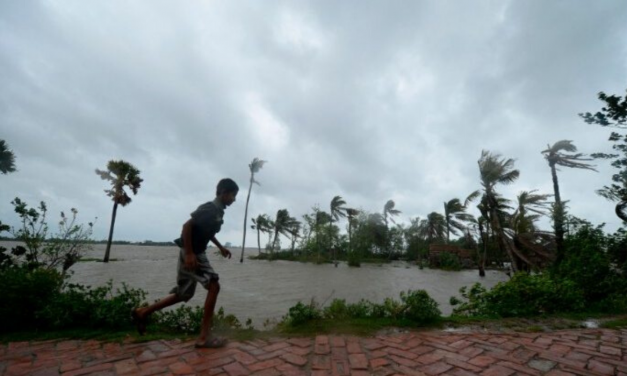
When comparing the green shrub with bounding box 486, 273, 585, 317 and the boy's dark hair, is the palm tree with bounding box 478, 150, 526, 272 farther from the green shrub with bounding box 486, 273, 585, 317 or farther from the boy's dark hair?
the boy's dark hair

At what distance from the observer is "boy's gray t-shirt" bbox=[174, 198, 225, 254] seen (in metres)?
2.93

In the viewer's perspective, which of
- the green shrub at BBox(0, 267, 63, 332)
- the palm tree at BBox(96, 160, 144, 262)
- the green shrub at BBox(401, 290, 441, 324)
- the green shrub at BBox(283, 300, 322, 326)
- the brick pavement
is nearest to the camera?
the brick pavement

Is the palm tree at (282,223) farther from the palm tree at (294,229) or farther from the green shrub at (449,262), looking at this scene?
the green shrub at (449,262)

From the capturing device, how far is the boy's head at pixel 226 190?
3.19 m

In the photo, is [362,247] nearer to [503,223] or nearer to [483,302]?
[503,223]

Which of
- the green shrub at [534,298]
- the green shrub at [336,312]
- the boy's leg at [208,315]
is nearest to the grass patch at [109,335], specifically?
the boy's leg at [208,315]

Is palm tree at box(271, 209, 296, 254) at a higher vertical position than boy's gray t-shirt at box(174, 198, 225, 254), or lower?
higher

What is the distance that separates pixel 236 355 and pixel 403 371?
4.94 ft

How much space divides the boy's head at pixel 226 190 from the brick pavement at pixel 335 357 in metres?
1.52

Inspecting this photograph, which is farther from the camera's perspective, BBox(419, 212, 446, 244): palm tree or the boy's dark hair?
BBox(419, 212, 446, 244): palm tree

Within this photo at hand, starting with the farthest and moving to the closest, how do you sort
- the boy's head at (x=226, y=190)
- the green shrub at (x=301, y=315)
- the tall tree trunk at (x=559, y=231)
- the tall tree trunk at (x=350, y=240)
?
1. the tall tree trunk at (x=350, y=240)
2. the tall tree trunk at (x=559, y=231)
3. the green shrub at (x=301, y=315)
4. the boy's head at (x=226, y=190)

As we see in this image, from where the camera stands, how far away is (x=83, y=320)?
11.5ft

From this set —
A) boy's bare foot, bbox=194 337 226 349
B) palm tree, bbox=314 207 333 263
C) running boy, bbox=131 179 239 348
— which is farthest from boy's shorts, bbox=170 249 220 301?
palm tree, bbox=314 207 333 263

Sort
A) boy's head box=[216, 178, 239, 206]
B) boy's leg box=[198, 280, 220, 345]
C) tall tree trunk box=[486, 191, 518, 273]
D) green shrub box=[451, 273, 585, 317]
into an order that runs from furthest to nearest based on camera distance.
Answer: tall tree trunk box=[486, 191, 518, 273]
green shrub box=[451, 273, 585, 317]
boy's head box=[216, 178, 239, 206]
boy's leg box=[198, 280, 220, 345]
